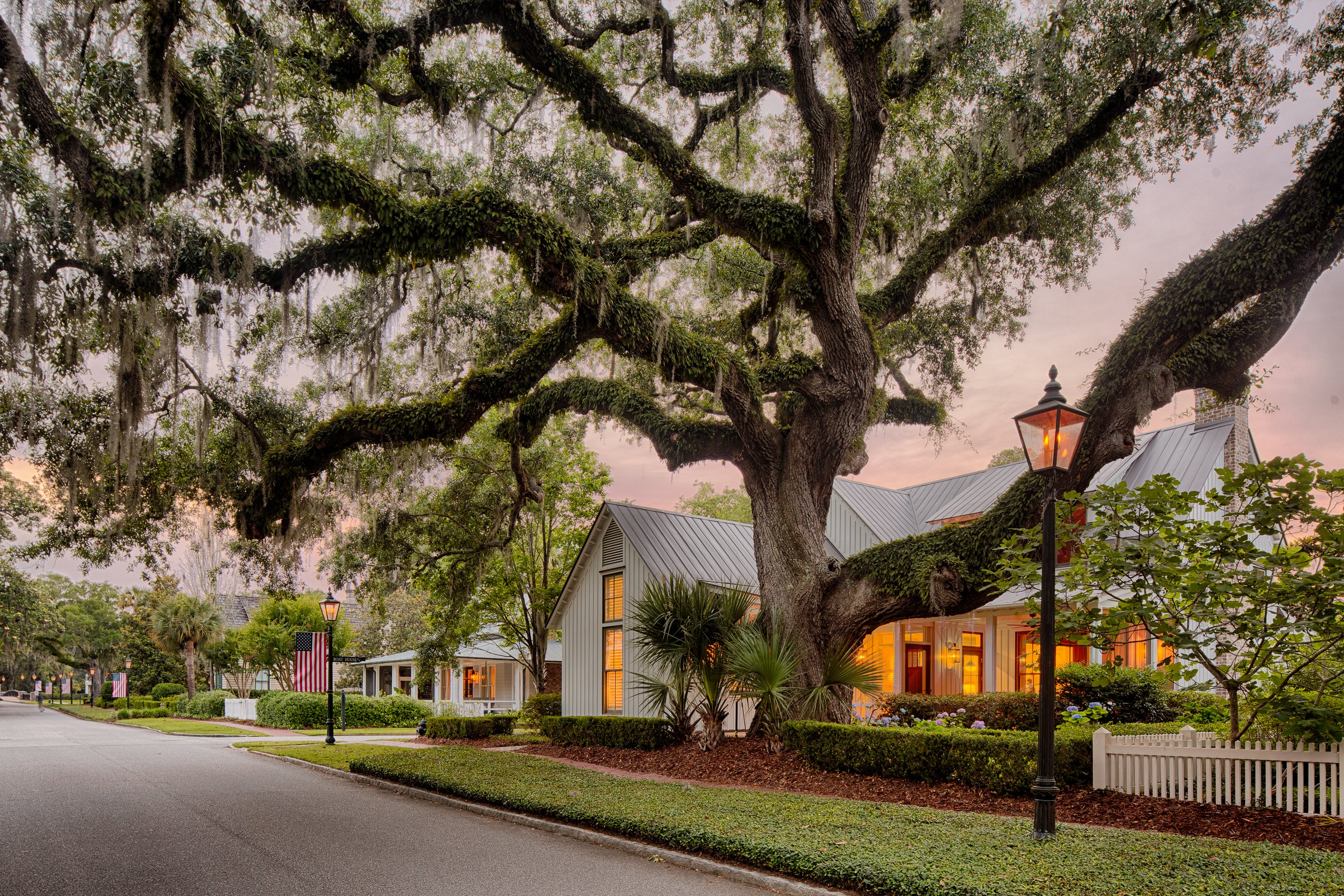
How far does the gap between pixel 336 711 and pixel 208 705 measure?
31.2 feet

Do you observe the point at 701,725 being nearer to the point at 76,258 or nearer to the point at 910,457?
the point at 76,258

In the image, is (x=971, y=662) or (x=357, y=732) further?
(x=357, y=732)

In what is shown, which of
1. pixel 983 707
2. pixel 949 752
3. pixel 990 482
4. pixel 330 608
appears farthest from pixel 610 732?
pixel 990 482

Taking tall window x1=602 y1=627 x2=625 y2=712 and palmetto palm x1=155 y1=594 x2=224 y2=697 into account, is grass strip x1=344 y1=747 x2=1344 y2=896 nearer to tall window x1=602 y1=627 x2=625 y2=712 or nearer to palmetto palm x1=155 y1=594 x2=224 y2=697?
tall window x1=602 y1=627 x2=625 y2=712

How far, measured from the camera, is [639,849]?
23.4ft

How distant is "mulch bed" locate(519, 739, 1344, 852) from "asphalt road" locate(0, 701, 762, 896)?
3603 millimetres

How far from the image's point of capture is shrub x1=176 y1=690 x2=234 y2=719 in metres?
33.2

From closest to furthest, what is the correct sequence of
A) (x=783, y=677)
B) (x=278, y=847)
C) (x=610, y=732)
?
(x=278, y=847) < (x=783, y=677) < (x=610, y=732)

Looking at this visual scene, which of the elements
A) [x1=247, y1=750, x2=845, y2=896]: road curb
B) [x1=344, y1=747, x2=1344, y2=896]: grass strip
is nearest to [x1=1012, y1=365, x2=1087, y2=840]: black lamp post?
[x1=344, y1=747, x2=1344, y2=896]: grass strip

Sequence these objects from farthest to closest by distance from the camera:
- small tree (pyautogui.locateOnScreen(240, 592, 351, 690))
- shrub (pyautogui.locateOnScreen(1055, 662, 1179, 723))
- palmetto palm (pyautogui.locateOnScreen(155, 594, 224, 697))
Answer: palmetto palm (pyautogui.locateOnScreen(155, 594, 224, 697))
small tree (pyautogui.locateOnScreen(240, 592, 351, 690))
shrub (pyautogui.locateOnScreen(1055, 662, 1179, 723))

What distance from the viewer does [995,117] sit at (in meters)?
12.2

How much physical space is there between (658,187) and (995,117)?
5.59 metres

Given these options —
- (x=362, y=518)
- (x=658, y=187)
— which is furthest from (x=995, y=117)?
(x=362, y=518)

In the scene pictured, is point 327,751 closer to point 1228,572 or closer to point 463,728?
point 463,728
